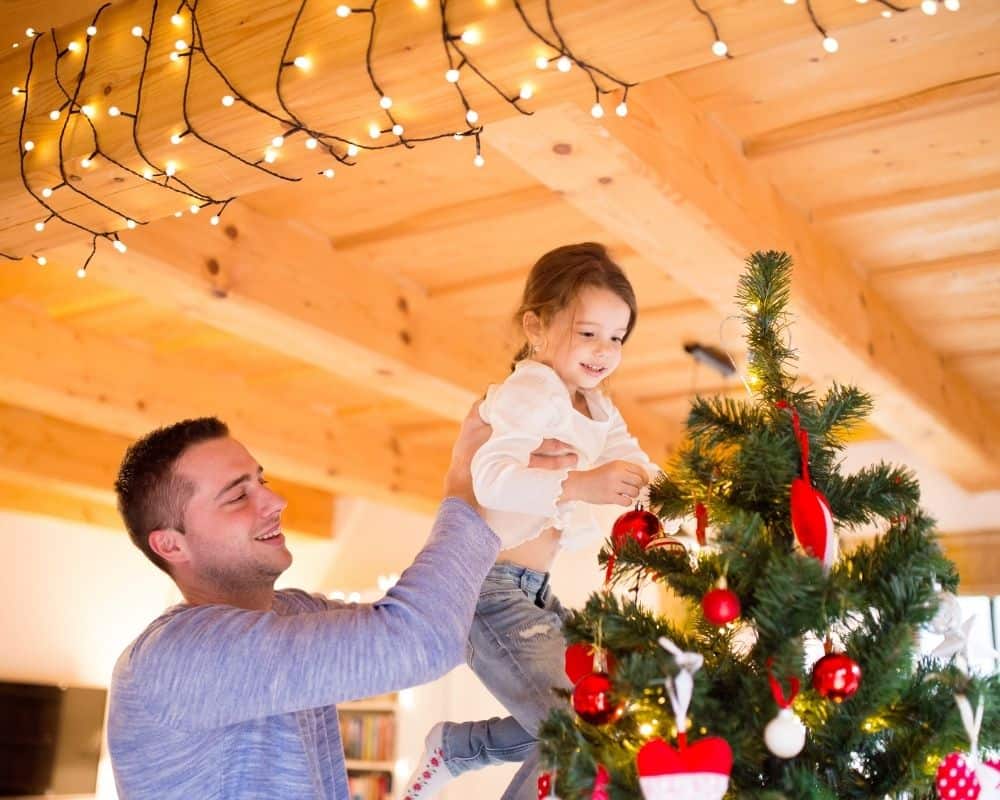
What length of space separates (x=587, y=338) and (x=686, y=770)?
98cm

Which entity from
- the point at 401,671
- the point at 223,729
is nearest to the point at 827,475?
the point at 401,671

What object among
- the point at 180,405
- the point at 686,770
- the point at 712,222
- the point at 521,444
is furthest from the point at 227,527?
the point at 180,405

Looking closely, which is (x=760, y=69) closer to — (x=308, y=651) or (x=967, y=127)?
(x=967, y=127)

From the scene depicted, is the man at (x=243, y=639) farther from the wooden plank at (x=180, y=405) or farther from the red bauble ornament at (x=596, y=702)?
the wooden plank at (x=180, y=405)

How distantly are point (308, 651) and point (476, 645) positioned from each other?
0.49m

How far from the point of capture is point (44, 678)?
5848 mm

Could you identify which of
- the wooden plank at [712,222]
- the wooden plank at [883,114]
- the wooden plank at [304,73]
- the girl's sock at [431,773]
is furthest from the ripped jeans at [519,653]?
the wooden plank at [883,114]

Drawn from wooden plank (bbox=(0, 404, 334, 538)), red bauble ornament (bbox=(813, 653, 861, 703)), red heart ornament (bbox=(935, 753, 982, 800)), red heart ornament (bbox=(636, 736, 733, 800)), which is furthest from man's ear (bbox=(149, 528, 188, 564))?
wooden plank (bbox=(0, 404, 334, 538))

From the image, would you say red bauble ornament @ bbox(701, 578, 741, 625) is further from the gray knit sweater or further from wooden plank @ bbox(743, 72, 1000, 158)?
wooden plank @ bbox(743, 72, 1000, 158)

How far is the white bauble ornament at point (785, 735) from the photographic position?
113 centimetres

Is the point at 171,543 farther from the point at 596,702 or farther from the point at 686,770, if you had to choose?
the point at 686,770

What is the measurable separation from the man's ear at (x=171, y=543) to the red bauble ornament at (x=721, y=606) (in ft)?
2.60

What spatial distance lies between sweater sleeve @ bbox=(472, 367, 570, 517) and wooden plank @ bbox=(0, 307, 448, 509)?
2.45 m

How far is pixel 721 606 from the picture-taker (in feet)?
3.92
